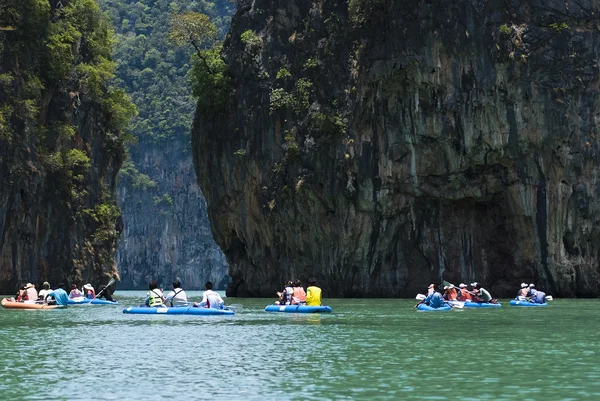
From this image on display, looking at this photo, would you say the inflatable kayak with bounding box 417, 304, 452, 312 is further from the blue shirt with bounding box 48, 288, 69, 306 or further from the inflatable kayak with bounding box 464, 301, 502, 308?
the blue shirt with bounding box 48, 288, 69, 306

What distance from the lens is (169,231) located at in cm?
15712

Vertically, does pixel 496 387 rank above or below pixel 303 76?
below

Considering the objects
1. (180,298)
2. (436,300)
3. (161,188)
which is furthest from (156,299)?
(161,188)

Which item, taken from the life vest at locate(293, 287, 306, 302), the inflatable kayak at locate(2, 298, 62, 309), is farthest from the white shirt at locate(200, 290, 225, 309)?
the inflatable kayak at locate(2, 298, 62, 309)

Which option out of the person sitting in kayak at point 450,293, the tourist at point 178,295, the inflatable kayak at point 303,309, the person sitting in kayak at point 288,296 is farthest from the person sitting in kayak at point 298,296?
the person sitting in kayak at point 450,293

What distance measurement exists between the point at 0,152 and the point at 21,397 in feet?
162

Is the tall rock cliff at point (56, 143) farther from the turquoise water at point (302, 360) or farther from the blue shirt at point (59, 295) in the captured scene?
the turquoise water at point (302, 360)

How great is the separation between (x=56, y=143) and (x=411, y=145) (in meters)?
23.4

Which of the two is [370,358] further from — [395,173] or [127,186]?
[127,186]

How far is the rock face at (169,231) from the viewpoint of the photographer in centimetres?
15362

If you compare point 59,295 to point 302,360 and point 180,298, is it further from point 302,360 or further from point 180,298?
point 302,360

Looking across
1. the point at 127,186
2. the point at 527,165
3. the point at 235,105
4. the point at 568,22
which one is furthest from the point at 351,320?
the point at 127,186

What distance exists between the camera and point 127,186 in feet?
516

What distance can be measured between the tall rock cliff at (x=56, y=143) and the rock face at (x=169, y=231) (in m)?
78.4
